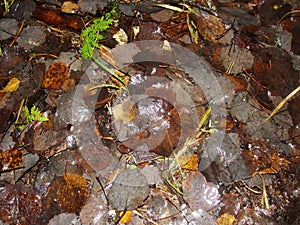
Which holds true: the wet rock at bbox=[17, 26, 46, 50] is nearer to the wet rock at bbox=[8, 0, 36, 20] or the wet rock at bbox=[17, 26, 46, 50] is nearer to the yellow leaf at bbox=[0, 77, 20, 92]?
the wet rock at bbox=[8, 0, 36, 20]

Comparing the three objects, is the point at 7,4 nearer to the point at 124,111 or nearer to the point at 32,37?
the point at 32,37

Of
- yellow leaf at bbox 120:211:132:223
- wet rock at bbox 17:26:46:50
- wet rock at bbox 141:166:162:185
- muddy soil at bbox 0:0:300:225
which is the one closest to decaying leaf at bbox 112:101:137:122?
muddy soil at bbox 0:0:300:225

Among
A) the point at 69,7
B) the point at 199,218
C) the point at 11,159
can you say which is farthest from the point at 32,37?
the point at 199,218

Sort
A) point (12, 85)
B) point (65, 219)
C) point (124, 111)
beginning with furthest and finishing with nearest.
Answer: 1. point (12, 85)
2. point (124, 111)
3. point (65, 219)

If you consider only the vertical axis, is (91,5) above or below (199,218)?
above

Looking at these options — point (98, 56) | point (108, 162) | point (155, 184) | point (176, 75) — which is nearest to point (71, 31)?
point (98, 56)

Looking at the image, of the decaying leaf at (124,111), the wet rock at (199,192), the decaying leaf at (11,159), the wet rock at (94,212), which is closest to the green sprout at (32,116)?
the decaying leaf at (11,159)

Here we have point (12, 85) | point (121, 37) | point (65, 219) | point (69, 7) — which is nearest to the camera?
point (65, 219)

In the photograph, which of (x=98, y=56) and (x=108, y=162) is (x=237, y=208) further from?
(x=98, y=56)
